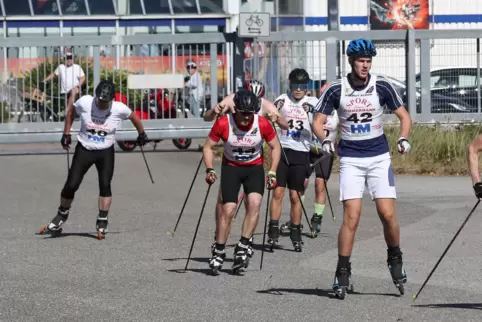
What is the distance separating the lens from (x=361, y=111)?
33.4 ft

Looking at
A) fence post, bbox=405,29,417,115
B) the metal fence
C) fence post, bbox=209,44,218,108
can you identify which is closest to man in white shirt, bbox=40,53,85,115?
the metal fence

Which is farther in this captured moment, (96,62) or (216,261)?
(96,62)

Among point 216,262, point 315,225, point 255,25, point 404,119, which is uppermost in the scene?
point 255,25

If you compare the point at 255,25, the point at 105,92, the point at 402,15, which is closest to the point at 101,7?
the point at 402,15

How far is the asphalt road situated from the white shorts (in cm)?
79

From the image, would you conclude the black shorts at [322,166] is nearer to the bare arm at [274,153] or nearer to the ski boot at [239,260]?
the bare arm at [274,153]

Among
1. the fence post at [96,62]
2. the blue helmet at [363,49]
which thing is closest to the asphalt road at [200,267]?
the blue helmet at [363,49]

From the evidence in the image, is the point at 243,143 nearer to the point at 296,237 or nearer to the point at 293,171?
the point at 296,237

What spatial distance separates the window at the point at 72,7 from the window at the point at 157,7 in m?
1.70

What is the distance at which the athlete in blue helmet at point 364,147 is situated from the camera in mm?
10141

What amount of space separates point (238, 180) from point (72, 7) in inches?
961

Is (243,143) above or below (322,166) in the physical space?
above

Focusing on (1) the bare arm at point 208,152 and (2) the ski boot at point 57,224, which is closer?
(1) the bare arm at point 208,152

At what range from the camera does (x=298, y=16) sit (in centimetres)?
3619
